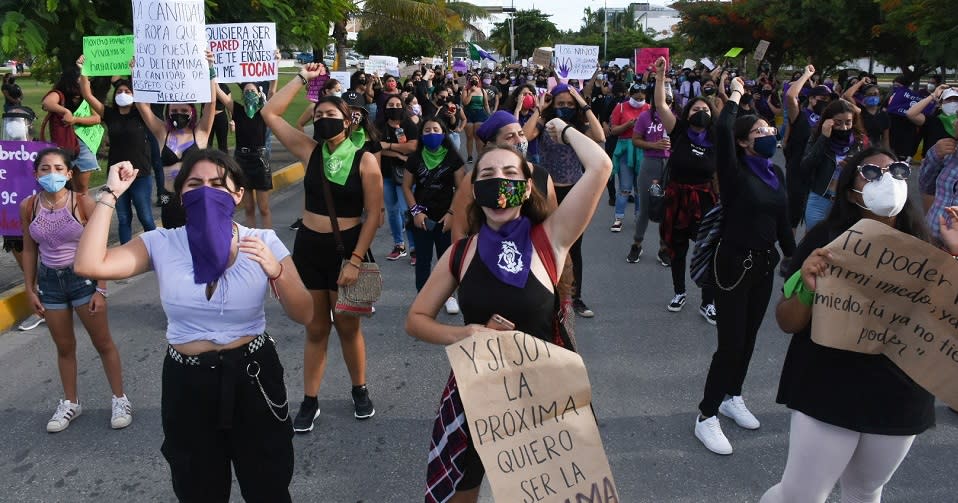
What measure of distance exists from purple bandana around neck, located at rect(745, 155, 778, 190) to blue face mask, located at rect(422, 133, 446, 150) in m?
2.67

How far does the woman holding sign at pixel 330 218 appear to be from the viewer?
4.11 metres

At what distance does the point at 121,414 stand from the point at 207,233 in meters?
2.31

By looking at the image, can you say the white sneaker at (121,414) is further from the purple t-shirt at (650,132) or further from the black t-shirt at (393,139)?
the purple t-shirt at (650,132)

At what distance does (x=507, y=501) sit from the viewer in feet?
7.44

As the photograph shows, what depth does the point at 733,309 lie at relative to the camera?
397 cm

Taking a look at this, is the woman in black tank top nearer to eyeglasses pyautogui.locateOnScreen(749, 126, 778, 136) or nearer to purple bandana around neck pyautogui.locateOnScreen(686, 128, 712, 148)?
eyeglasses pyautogui.locateOnScreen(749, 126, 778, 136)

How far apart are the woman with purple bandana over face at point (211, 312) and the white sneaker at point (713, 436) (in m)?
2.38

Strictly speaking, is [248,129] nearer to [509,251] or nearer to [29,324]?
[29,324]

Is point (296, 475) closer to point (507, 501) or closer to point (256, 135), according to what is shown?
point (507, 501)

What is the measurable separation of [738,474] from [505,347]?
208 centimetres

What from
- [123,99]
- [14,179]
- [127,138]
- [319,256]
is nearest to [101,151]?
[127,138]

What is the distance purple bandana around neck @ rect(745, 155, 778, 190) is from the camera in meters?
4.08

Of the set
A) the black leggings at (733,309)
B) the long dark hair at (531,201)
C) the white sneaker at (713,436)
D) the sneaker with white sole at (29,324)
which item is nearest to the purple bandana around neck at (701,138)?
the black leggings at (733,309)

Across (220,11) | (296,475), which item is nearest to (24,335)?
(296,475)
